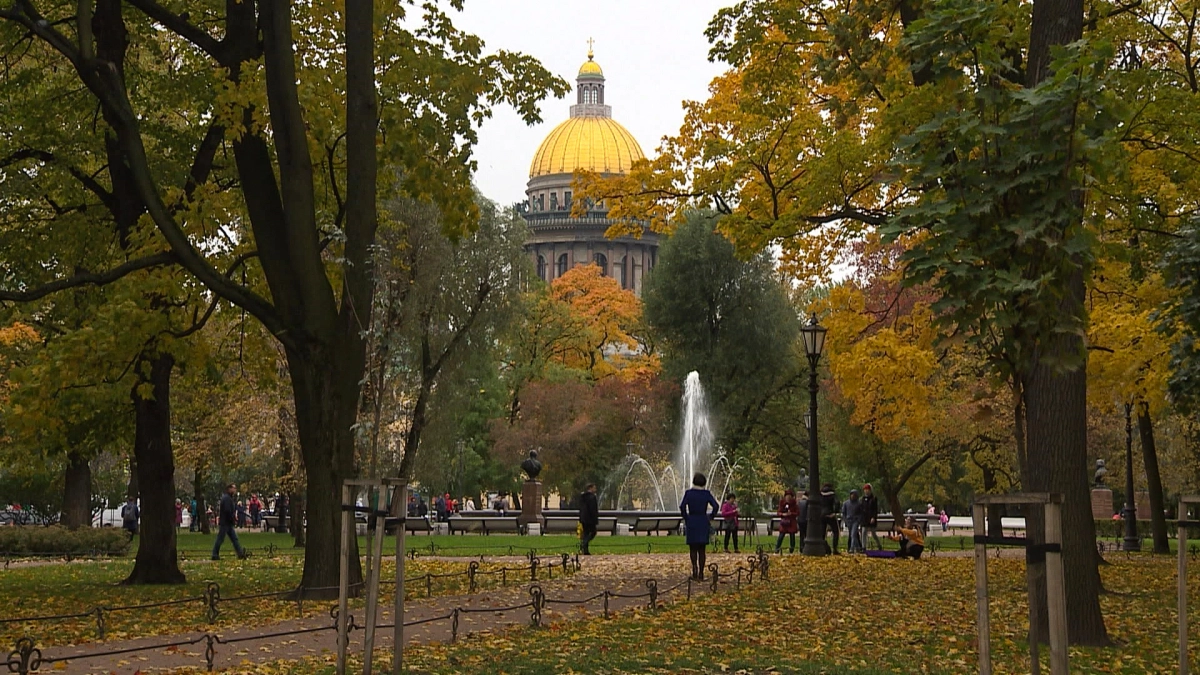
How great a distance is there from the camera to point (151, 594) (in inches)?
785

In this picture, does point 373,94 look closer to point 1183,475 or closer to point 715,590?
point 715,590

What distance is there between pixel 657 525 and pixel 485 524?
5580mm

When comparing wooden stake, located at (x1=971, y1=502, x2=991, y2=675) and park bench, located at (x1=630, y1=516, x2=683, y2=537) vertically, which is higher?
park bench, located at (x1=630, y1=516, x2=683, y2=537)

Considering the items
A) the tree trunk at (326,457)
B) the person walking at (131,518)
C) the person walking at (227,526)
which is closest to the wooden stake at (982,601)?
the tree trunk at (326,457)

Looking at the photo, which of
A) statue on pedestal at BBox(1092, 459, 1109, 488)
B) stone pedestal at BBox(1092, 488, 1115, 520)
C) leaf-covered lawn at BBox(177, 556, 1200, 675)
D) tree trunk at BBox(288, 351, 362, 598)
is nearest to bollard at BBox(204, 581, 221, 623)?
tree trunk at BBox(288, 351, 362, 598)

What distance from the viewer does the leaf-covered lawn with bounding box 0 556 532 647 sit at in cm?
1532

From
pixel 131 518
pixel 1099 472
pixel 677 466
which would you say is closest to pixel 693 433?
pixel 677 466

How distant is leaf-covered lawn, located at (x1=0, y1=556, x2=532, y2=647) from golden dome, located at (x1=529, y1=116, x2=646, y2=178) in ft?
386

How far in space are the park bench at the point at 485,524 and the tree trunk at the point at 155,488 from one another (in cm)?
2467

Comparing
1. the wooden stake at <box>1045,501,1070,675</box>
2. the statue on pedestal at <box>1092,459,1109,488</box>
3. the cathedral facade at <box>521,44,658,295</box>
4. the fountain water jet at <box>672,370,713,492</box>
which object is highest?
the cathedral facade at <box>521,44,658,295</box>

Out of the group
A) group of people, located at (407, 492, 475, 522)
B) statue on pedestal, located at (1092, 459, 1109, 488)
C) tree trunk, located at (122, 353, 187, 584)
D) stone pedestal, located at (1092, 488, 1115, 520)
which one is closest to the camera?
tree trunk, located at (122, 353, 187, 584)

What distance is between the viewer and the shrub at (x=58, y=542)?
3338 centimetres

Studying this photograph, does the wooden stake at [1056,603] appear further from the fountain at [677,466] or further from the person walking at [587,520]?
the fountain at [677,466]

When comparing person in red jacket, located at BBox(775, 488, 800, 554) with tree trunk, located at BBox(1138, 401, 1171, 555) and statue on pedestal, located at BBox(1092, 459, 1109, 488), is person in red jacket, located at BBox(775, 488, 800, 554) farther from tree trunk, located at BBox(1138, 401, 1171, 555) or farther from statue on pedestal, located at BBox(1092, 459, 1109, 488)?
statue on pedestal, located at BBox(1092, 459, 1109, 488)
